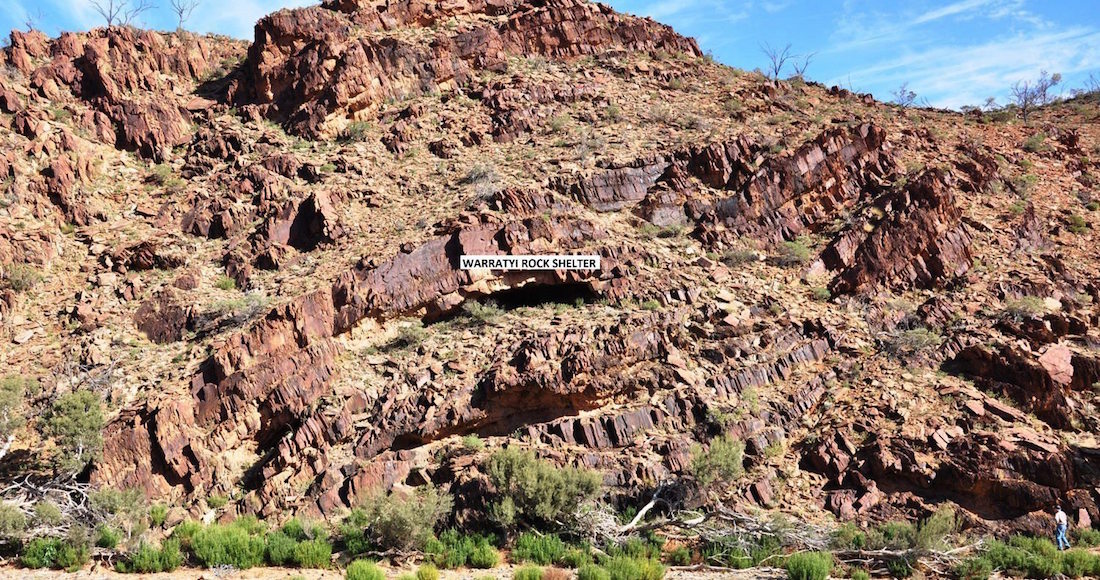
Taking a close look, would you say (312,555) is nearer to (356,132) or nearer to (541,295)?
(541,295)

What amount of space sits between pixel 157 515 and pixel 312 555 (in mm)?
3847

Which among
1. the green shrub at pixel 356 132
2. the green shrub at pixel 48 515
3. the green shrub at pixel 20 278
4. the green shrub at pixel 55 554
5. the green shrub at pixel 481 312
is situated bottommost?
the green shrub at pixel 55 554

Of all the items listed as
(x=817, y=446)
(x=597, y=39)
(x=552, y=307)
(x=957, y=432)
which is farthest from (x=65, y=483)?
(x=597, y=39)

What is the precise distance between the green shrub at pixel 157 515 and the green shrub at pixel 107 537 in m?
1.01

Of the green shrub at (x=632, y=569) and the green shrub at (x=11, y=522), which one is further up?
the green shrub at (x=11, y=522)

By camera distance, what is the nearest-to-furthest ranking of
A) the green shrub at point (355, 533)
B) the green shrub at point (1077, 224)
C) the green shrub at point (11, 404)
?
the green shrub at point (355, 533)
the green shrub at point (11, 404)
the green shrub at point (1077, 224)

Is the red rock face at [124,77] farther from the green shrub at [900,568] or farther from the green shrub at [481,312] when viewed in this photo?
the green shrub at [900,568]

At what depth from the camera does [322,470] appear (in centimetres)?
1577

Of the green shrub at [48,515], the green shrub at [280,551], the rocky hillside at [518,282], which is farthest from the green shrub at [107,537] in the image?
the green shrub at [280,551]

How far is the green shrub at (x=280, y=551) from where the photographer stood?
13.2 metres

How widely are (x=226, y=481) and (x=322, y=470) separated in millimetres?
2150

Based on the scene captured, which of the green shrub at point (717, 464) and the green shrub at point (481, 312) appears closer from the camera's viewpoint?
the green shrub at point (717, 464)

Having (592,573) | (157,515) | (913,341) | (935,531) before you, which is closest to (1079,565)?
(935,531)

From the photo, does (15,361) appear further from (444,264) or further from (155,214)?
(444,264)
